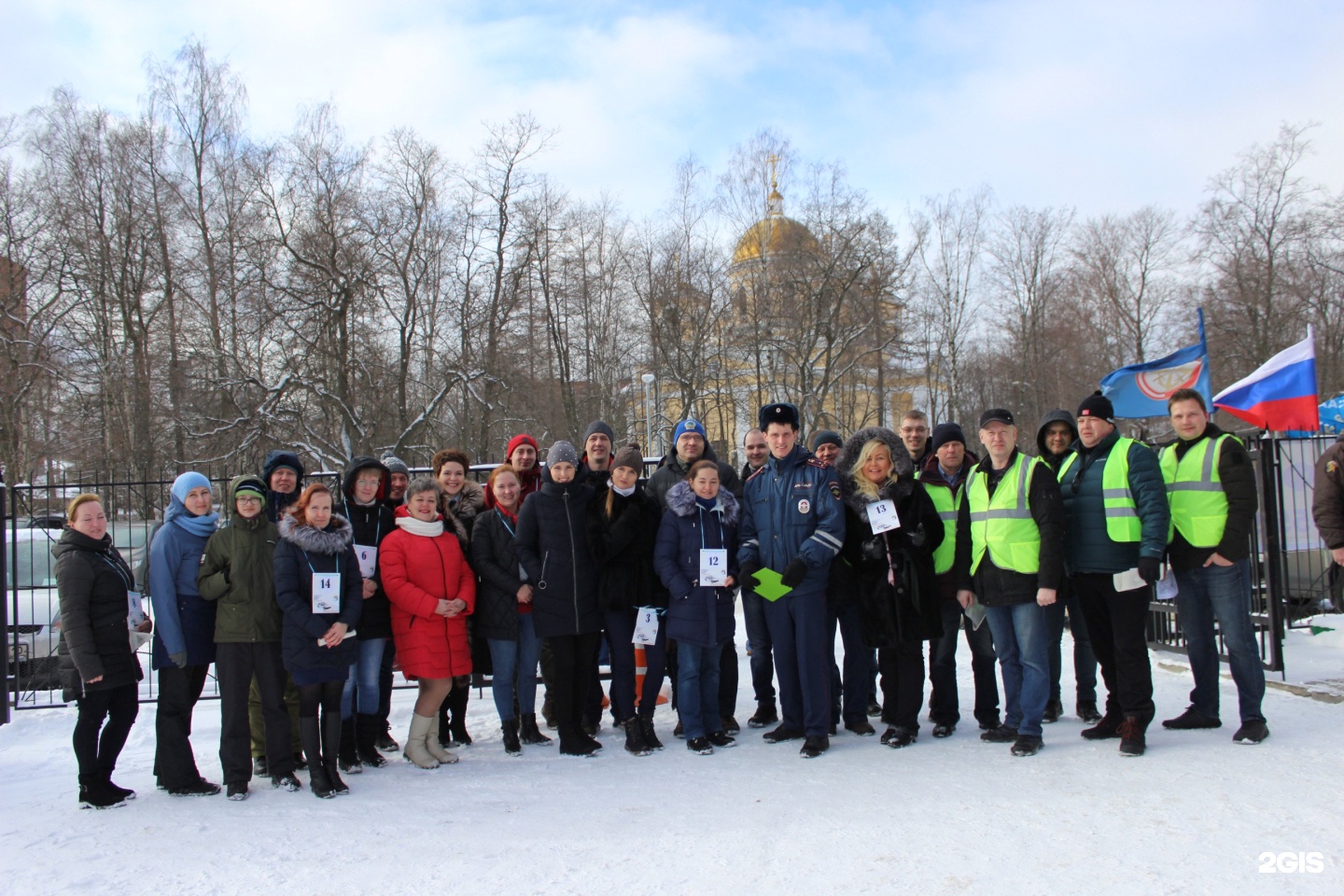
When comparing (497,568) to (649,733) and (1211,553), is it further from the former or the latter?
(1211,553)

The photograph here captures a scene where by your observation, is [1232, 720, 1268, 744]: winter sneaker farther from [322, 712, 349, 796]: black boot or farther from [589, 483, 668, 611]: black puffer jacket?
[322, 712, 349, 796]: black boot

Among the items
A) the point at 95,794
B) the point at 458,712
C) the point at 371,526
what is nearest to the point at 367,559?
the point at 371,526

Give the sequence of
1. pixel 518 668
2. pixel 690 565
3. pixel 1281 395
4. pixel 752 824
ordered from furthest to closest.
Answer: pixel 1281 395, pixel 518 668, pixel 690 565, pixel 752 824

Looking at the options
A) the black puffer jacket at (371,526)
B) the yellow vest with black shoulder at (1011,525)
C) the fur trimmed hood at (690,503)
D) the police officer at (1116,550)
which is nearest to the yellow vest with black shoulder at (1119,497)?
the police officer at (1116,550)

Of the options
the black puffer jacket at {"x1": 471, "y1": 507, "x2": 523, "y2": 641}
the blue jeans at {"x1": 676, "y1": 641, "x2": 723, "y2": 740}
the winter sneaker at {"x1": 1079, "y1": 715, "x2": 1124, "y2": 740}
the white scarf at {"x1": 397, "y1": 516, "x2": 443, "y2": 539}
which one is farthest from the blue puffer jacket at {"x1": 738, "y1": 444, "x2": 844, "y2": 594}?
the white scarf at {"x1": 397, "y1": 516, "x2": 443, "y2": 539}

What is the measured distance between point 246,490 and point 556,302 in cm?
2476

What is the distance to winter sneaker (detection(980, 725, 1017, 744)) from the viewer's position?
5430mm

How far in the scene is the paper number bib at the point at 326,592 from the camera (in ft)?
16.2

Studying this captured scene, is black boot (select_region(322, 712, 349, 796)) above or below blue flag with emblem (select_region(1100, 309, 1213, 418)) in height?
below

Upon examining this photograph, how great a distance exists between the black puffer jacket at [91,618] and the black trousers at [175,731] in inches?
6.9

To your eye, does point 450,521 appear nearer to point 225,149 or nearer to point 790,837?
point 790,837

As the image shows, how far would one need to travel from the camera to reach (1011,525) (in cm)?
527

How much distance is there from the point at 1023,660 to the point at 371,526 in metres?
4.20

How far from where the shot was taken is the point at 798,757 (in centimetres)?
533
